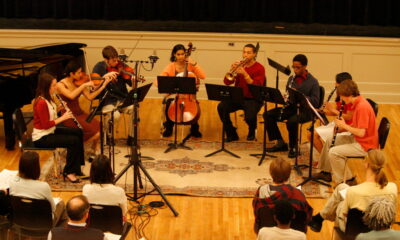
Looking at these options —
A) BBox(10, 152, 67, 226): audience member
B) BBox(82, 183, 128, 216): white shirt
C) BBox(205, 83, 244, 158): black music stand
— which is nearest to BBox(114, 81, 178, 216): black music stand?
BBox(205, 83, 244, 158): black music stand

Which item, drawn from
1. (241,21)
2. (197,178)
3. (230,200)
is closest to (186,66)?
(197,178)

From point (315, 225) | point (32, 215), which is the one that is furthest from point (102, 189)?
point (315, 225)

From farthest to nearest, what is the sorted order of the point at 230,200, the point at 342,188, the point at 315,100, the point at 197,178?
the point at 315,100 → the point at 197,178 → the point at 230,200 → the point at 342,188

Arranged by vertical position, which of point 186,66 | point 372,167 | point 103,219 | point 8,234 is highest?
point 186,66

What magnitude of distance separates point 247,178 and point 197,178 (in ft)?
1.99

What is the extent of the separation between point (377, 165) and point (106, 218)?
2.27m

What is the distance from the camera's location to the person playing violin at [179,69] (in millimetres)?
8164

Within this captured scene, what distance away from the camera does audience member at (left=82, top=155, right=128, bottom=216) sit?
4.89m

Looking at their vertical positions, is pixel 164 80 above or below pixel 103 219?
above

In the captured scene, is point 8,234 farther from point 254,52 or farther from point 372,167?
point 254,52

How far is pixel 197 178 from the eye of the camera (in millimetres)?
7152

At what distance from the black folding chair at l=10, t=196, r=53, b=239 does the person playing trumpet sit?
3.65m

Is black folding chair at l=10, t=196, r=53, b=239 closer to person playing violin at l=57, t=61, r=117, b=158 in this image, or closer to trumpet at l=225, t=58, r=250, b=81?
person playing violin at l=57, t=61, r=117, b=158

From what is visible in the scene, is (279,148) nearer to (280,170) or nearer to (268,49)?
(268,49)
